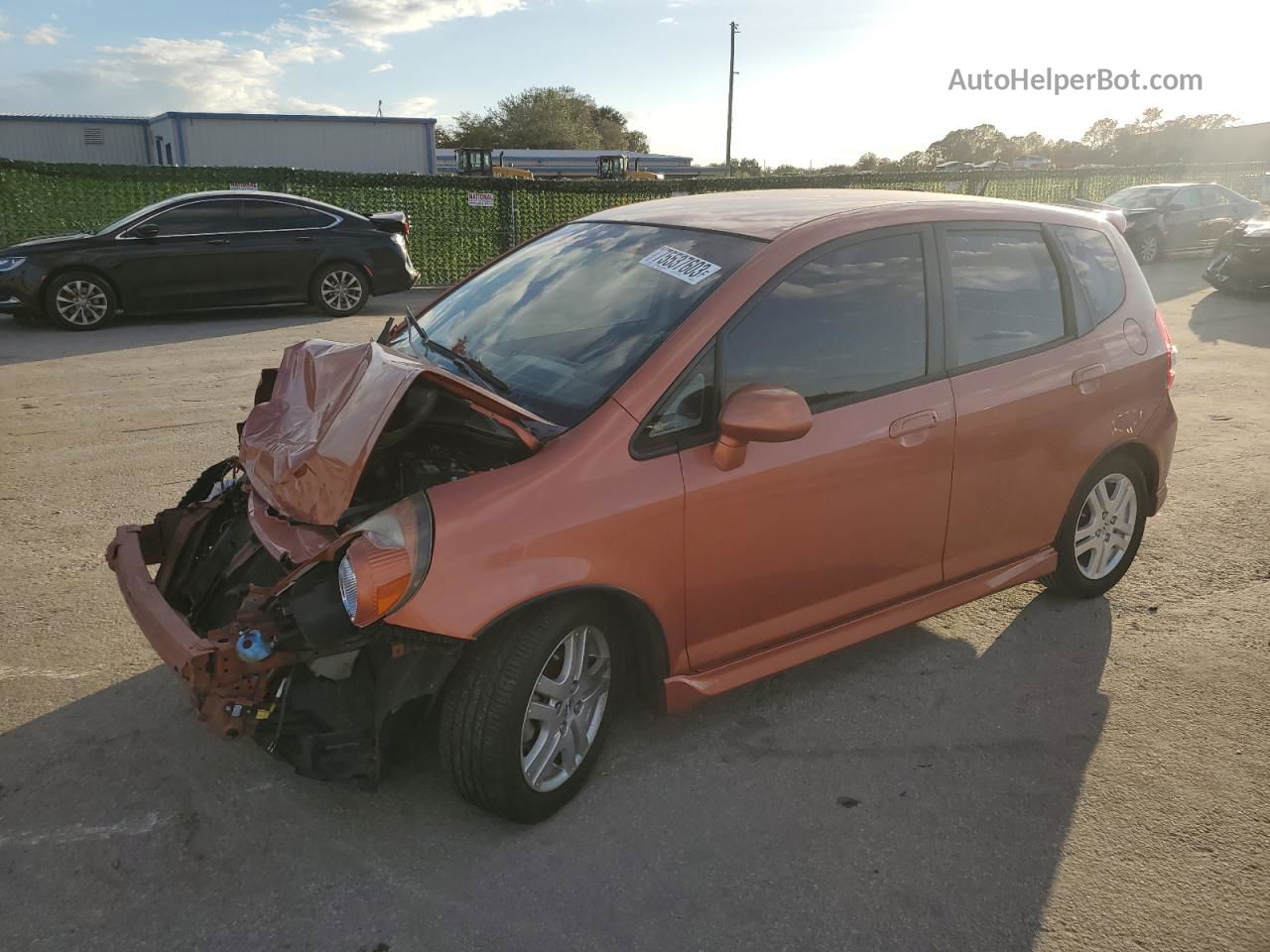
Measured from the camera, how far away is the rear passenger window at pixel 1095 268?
4.23m

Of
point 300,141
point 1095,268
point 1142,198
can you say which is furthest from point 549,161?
point 1095,268

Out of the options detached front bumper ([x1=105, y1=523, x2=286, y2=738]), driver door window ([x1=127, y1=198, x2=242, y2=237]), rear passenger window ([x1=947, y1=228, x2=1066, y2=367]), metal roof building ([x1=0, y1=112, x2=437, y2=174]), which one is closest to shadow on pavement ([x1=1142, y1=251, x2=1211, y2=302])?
rear passenger window ([x1=947, y1=228, x2=1066, y2=367])

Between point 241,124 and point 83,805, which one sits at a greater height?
point 241,124

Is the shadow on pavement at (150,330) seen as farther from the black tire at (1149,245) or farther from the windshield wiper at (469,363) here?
the black tire at (1149,245)

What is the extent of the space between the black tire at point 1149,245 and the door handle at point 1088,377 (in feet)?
55.2

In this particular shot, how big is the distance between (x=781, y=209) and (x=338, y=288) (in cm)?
996

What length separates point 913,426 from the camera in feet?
11.4

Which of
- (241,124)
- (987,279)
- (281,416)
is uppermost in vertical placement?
(241,124)

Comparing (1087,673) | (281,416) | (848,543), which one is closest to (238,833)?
(281,416)

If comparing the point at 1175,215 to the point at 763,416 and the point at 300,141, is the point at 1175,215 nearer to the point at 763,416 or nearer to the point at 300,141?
the point at 763,416

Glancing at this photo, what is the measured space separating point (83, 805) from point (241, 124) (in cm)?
3369

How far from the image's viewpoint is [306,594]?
270 cm

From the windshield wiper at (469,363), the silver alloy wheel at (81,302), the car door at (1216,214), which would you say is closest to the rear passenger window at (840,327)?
the windshield wiper at (469,363)

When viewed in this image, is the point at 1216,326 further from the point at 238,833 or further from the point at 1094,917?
the point at 238,833
